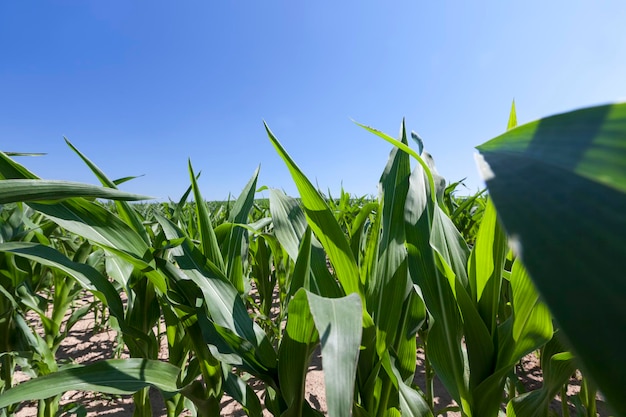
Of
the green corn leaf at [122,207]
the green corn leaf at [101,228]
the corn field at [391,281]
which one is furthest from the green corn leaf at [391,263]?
the green corn leaf at [122,207]

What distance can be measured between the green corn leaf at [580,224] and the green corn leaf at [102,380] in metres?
0.50

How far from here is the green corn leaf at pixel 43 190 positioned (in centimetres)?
24

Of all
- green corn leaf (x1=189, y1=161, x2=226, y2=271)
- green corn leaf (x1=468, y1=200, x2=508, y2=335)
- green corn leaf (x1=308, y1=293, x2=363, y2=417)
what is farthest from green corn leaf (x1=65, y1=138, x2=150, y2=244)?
green corn leaf (x1=468, y1=200, x2=508, y2=335)

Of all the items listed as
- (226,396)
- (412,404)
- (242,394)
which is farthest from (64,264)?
(226,396)

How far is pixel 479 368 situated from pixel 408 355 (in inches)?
4.1

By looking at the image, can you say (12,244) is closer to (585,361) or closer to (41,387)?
(41,387)

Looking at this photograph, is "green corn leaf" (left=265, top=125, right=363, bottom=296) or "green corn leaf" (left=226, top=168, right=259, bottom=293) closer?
"green corn leaf" (left=265, top=125, right=363, bottom=296)

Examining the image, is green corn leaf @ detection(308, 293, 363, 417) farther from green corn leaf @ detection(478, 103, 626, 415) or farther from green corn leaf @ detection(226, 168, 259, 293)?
green corn leaf @ detection(226, 168, 259, 293)

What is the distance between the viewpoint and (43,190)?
25cm

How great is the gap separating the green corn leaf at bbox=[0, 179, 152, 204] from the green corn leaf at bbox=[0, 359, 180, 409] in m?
0.27

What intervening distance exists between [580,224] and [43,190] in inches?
13.8

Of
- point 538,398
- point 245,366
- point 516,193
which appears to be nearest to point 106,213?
point 245,366

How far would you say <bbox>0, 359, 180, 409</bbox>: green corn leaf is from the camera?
374 millimetres

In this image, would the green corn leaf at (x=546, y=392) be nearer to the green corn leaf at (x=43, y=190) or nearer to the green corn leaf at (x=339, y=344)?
the green corn leaf at (x=339, y=344)
